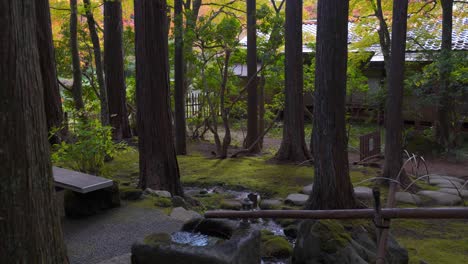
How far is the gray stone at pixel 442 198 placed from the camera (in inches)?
340

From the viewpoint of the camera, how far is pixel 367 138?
1271cm

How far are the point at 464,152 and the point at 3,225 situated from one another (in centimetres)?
1444

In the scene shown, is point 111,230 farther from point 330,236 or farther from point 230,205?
point 230,205

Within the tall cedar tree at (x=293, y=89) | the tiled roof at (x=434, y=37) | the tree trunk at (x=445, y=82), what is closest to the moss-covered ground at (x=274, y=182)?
the tall cedar tree at (x=293, y=89)

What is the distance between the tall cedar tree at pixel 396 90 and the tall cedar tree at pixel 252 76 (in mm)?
4333

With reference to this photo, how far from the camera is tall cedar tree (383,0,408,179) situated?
30.0ft

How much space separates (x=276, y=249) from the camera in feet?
19.1

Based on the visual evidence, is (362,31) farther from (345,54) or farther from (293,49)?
(345,54)

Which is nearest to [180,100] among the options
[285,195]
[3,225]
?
[285,195]

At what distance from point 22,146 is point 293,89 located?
9.57m

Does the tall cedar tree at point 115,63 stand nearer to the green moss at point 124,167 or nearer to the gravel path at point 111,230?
the green moss at point 124,167

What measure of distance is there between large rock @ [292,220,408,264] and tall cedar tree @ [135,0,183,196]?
3315 millimetres

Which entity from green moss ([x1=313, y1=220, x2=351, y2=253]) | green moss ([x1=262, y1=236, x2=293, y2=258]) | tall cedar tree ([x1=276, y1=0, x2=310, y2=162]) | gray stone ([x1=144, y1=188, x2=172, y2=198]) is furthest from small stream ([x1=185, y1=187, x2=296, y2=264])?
tall cedar tree ([x1=276, y1=0, x2=310, y2=162])

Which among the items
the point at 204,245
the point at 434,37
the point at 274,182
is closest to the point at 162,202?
the point at 204,245
